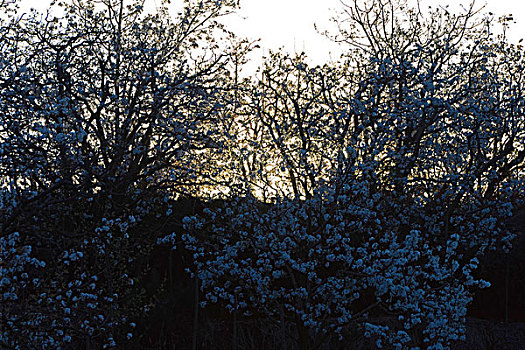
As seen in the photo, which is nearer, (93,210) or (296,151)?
(296,151)

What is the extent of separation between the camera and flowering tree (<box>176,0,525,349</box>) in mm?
8680

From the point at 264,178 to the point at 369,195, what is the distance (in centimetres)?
176

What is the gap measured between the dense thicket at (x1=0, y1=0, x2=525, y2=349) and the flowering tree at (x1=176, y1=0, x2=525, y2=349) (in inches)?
1.9

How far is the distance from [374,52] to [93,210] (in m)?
7.66

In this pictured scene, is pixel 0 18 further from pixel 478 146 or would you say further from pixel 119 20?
pixel 478 146

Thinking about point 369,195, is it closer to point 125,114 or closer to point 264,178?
point 264,178

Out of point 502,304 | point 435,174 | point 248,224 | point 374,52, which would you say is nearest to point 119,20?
A: point 374,52

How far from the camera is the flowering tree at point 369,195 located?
28.5 feet

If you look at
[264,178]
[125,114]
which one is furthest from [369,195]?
[125,114]

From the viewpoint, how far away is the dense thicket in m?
8.62

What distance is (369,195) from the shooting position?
995cm

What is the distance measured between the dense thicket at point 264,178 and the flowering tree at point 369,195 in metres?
0.05

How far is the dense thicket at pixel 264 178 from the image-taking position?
339 inches

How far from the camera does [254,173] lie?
988cm
